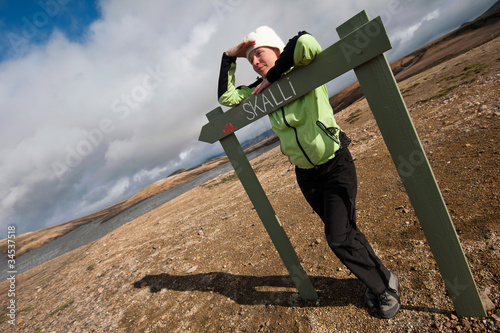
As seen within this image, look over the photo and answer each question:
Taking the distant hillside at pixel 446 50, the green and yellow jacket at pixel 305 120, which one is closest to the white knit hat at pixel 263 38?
the green and yellow jacket at pixel 305 120

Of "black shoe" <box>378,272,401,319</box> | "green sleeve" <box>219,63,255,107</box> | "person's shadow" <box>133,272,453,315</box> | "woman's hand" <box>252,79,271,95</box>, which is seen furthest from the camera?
"person's shadow" <box>133,272,453,315</box>

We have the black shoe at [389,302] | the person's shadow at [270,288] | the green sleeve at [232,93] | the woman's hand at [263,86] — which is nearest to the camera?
the woman's hand at [263,86]

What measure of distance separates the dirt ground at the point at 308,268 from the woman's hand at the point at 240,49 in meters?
3.44

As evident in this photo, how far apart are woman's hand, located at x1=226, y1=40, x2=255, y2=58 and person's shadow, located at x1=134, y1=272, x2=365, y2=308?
3.43 m

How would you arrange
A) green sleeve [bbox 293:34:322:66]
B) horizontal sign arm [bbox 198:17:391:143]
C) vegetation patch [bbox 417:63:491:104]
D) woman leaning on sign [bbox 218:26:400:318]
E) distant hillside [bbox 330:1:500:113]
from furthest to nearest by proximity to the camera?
distant hillside [bbox 330:1:500:113] → vegetation patch [bbox 417:63:491:104] → woman leaning on sign [bbox 218:26:400:318] → green sleeve [bbox 293:34:322:66] → horizontal sign arm [bbox 198:17:391:143]

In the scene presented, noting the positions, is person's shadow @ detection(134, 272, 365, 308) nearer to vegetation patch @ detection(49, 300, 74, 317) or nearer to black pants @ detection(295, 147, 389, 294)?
black pants @ detection(295, 147, 389, 294)

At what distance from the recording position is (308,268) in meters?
3.98

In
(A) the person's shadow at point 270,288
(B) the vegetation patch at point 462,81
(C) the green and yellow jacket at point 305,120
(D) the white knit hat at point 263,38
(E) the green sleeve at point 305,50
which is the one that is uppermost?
(D) the white knit hat at point 263,38

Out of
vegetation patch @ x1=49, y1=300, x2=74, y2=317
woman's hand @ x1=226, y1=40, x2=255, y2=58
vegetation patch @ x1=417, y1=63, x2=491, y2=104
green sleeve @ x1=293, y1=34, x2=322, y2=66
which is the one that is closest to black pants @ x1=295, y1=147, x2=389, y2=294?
green sleeve @ x1=293, y1=34, x2=322, y2=66

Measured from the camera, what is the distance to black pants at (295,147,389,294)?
2436mm

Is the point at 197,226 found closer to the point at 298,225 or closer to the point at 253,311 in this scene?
the point at 298,225

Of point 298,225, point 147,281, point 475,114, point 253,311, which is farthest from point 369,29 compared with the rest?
point 475,114

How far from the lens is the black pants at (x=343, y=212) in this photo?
244 centimetres

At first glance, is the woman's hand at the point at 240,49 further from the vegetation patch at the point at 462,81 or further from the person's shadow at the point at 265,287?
the vegetation patch at the point at 462,81
